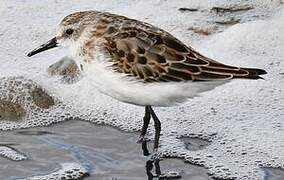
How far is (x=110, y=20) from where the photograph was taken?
14.5ft

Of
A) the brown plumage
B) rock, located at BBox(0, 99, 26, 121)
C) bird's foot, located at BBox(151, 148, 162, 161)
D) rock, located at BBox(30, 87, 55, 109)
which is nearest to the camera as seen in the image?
the brown plumage

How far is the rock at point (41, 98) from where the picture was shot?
503 cm

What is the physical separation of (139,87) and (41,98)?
43.2 inches

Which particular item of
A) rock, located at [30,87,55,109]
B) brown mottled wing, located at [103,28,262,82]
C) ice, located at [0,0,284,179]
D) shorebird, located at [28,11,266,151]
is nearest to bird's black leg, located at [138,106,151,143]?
ice, located at [0,0,284,179]

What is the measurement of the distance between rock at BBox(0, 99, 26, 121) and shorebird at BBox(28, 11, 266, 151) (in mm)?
776

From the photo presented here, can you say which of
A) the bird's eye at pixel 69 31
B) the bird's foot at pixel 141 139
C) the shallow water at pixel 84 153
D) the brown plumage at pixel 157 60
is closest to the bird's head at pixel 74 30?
the bird's eye at pixel 69 31

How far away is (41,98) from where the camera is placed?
16.6 ft

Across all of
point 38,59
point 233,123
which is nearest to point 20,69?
point 38,59

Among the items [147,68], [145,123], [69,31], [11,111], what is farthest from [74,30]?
[11,111]

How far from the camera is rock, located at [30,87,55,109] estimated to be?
503cm

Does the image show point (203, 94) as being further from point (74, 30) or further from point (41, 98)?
point (41, 98)

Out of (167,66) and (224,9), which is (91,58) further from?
(224,9)

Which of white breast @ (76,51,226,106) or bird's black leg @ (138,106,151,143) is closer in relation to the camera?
white breast @ (76,51,226,106)

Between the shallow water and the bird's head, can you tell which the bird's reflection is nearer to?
the shallow water
